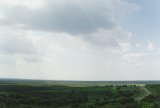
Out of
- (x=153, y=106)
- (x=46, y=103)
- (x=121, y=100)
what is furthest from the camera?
(x=46, y=103)

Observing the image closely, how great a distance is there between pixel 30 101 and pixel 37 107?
15353 mm

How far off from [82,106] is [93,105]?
383 centimetres

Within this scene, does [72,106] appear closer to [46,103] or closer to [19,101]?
[46,103]

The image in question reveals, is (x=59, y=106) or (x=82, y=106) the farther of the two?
(x=59, y=106)

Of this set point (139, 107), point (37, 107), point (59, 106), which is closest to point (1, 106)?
point (37, 107)

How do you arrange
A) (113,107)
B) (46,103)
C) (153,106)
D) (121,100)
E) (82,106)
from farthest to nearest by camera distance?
(46,103)
(121,100)
(82,106)
(113,107)
(153,106)

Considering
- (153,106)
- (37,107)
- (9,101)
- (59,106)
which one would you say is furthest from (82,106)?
(9,101)

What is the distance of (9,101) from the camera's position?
112 meters

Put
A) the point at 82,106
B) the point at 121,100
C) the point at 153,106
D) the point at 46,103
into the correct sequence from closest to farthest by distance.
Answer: the point at 153,106
the point at 82,106
the point at 121,100
the point at 46,103

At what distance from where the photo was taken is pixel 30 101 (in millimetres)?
113625

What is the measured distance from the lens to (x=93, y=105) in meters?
93.6

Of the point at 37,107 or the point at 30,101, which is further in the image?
the point at 30,101

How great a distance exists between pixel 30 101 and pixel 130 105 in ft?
157

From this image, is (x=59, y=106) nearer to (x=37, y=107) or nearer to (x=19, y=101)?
(x=37, y=107)
